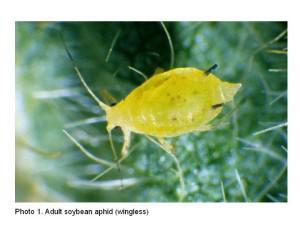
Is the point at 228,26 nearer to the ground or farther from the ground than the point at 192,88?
farther from the ground

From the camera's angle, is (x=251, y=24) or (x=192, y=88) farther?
(x=251, y=24)

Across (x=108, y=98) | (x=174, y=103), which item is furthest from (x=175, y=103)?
(x=108, y=98)

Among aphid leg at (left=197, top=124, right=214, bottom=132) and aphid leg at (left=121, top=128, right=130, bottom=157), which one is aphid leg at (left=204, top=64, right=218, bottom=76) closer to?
aphid leg at (left=197, top=124, right=214, bottom=132)

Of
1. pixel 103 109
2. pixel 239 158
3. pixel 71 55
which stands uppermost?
pixel 71 55

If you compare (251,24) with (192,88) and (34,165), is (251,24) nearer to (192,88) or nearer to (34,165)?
(192,88)

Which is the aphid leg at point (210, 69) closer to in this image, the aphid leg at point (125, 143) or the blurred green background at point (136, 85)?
the blurred green background at point (136, 85)

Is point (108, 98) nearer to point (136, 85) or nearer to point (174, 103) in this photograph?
point (136, 85)
